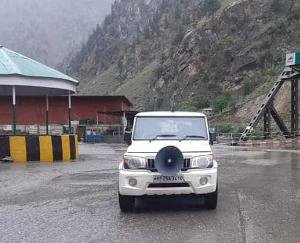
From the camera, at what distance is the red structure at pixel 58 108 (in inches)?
2527

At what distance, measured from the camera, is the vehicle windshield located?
36.1 feet

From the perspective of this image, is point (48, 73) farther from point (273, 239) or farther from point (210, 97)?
point (210, 97)

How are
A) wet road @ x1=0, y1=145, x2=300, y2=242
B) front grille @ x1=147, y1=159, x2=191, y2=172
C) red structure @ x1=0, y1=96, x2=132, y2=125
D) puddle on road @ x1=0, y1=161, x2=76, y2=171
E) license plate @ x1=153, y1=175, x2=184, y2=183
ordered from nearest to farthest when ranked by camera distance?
wet road @ x1=0, y1=145, x2=300, y2=242, license plate @ x1=153, y1=175, x2=184, y2=183, front grille @ x1=147, y1=159, x2=191, y2=172, puddle on road @ x1=0, y1=161, x2=76, y2=171, red structure @ x1=0, y1=96, x2=132, y2=125

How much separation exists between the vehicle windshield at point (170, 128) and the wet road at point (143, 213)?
4.15 ft

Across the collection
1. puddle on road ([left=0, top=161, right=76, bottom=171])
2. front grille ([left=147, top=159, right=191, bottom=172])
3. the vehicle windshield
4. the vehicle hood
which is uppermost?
the vehicle windshield

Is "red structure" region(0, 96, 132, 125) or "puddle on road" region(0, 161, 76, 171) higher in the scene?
"red structure" region(0, 96, 132, 125)

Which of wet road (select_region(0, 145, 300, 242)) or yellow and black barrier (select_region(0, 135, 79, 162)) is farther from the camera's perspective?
yellow and black barrier (select_region(0, 135, 79, 162))

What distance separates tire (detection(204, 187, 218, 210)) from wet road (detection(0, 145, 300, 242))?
14 centimetres

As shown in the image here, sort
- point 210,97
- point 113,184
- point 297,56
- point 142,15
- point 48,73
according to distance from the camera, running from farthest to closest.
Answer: point 142,15 < point 210,97 < point 297,56 < point 48,73 < point 113,184

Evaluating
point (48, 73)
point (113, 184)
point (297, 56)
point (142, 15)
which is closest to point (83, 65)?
point (142, 15)

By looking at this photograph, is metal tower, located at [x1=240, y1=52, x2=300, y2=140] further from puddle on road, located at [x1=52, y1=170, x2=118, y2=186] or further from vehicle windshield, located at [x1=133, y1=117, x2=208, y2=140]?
vehicle windshield, located at [x1=133, y1=117, x2=208, y2=140]

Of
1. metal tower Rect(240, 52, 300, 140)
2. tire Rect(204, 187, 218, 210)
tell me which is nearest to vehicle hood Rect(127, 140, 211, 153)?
tire Rect(204, 187, 218, 210)

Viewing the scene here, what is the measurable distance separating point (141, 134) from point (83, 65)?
529 ft

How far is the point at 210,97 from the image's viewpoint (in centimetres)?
7425
